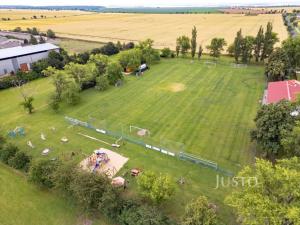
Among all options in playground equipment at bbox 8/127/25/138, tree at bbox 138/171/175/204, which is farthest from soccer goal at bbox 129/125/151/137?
playground equipment at bbox 8/127/25/138

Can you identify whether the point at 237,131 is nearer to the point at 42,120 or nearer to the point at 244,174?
the point at 244,174

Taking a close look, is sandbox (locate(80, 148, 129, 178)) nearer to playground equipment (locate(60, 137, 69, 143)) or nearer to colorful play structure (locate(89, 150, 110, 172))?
colorful play structure (locate(89, 150, 110, 172))

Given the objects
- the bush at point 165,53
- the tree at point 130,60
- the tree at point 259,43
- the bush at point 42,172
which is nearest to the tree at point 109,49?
the bush at point 165,53

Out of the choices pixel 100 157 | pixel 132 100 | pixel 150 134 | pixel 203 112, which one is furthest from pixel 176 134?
pixel 132 100

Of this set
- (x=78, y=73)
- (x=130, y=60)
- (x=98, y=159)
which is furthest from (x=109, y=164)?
(x=130, y=60)

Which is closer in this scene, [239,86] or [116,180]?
[116,180]

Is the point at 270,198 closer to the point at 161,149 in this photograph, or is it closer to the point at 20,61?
the point at 161,149

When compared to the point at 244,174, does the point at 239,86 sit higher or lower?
lower
